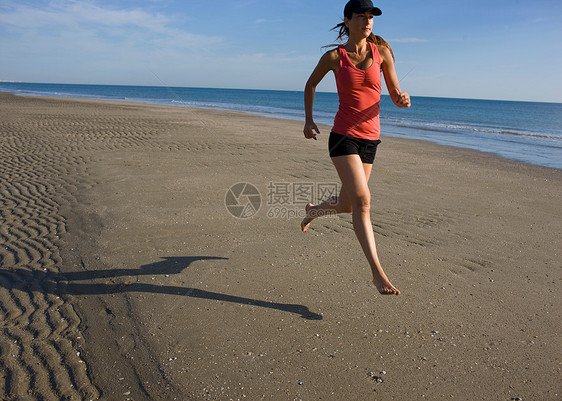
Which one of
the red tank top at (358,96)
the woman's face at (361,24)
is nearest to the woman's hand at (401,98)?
the red tank top at (358,96)

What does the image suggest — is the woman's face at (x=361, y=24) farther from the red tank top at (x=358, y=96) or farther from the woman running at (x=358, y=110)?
the red tank top at (x=358, y=96)

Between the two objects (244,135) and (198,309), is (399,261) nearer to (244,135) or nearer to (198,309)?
(198,309)

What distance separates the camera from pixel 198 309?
3.20 meters

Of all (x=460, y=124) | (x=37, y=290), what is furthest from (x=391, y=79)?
(x=460, y=124)

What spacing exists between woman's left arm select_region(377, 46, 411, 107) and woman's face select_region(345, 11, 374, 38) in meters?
0.26

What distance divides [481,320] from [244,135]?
11.4 metres

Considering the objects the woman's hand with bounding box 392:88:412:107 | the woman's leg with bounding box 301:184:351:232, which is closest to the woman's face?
the woman's hand with bounding box 392:88:412:107

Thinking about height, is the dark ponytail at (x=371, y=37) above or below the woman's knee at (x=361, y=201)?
above

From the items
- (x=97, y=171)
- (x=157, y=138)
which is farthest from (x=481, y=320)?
(x=157, y=138)

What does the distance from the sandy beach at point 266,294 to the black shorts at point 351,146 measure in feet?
3.93

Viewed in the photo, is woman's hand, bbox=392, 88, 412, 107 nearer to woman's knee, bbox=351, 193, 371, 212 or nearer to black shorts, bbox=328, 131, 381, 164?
black shorts, bbox=328, 131, 381, 164

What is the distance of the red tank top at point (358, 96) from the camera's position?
3.06 m

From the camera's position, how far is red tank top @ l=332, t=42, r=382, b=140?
306cm

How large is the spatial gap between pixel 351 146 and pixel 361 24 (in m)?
0.87
